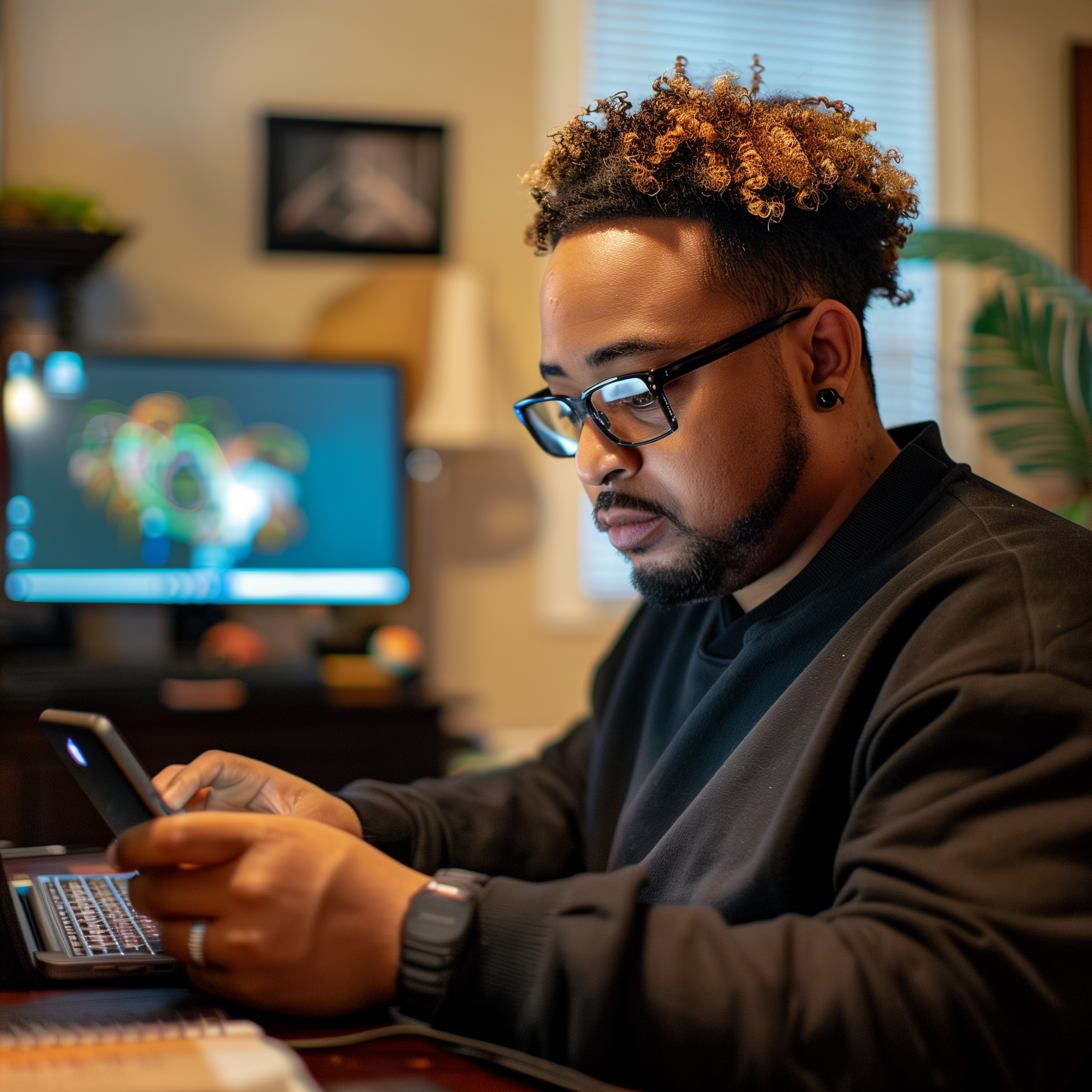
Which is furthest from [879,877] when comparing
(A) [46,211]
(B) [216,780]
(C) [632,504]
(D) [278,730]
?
(A) [46,211]

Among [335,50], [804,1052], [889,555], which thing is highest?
[335,50]

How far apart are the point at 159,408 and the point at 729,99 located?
182cm

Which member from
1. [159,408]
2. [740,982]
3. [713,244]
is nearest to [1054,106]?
[159,408]

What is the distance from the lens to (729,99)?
1.06m

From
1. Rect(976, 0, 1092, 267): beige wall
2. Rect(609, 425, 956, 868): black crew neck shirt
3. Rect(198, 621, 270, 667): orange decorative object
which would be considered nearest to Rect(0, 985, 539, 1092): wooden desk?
Rect(609, 425, 956, 868): black crew neck shirt

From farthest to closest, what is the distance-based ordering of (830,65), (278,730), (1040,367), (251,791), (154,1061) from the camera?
1. (830,65)
2. (1040,367)
3. (278,730)
4. (251,791)
5. (154,1061)

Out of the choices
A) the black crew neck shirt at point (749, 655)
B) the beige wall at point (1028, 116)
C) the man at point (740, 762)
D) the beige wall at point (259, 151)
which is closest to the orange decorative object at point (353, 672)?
the beige wall at point (259, 151)

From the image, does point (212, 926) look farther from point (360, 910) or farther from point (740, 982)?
point (740, 982)

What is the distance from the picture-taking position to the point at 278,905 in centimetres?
68

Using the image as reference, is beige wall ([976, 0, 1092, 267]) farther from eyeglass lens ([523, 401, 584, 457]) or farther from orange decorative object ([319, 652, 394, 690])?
eyeglass lens ([523, 401, 584, 457])

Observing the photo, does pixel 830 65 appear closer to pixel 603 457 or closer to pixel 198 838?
pixel 603 457

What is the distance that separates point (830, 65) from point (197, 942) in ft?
10.4

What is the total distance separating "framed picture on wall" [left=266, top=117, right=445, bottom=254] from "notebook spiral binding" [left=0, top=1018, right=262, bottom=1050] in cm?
253

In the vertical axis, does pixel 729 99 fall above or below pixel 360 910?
above
